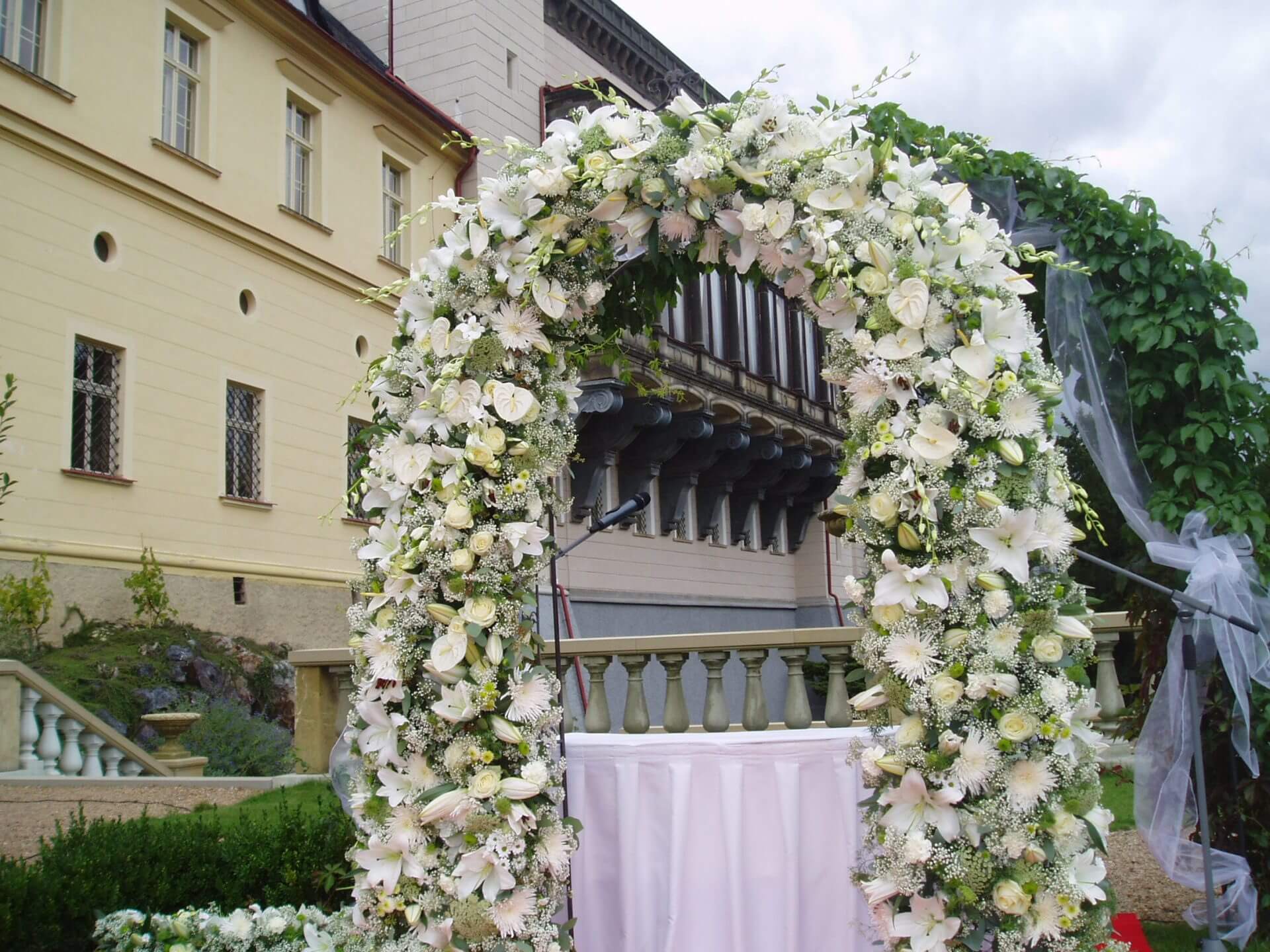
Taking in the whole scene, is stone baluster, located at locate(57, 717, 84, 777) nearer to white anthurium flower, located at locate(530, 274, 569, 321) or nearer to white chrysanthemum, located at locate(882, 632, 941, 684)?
white anthurium flower, located at locate(530, 274, 569, 321)

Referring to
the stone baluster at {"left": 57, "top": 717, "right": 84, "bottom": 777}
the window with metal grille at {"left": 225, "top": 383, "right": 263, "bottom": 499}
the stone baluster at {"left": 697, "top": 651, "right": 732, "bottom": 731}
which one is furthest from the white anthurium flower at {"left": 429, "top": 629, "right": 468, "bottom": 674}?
the window with metal grille at {"left": 225, "top": 383, "right": 263, "bottom": 499}

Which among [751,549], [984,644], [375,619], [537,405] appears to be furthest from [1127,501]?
[751,549]

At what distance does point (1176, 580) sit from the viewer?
16.0ft

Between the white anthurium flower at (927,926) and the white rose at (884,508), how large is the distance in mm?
976

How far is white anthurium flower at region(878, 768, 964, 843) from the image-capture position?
2.98 meters

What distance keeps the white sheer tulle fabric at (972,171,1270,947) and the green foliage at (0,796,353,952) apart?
3.16 m

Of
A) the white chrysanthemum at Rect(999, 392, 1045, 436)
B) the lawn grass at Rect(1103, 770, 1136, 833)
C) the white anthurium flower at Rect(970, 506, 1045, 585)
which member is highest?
the white chrysanthemum at Rect(999, 392, 1045, 436)

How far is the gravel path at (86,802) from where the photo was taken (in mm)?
6102

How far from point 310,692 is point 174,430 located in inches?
216

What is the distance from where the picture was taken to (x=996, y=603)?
301 centimetres

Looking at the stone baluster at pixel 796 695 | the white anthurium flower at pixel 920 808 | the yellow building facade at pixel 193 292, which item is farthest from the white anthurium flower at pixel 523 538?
the yellow building facade at pixel 193 292

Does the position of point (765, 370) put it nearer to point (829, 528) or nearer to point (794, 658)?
point (794, 658)

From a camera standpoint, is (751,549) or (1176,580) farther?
(751,549)

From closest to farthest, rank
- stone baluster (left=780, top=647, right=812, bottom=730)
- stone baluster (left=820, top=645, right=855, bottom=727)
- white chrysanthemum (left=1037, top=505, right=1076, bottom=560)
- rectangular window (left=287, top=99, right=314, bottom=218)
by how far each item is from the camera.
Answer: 1. white chrysanthemum (left=1037, top=505, right=1076, bottom=560)
2. stone baluster (left=820, top=645, right=855, bottom=727)
3. stone baluster (left=780, top=647, right=812, bottom=730)
4. rectangular window (left=287, top=99, right=314, bottom=218)
